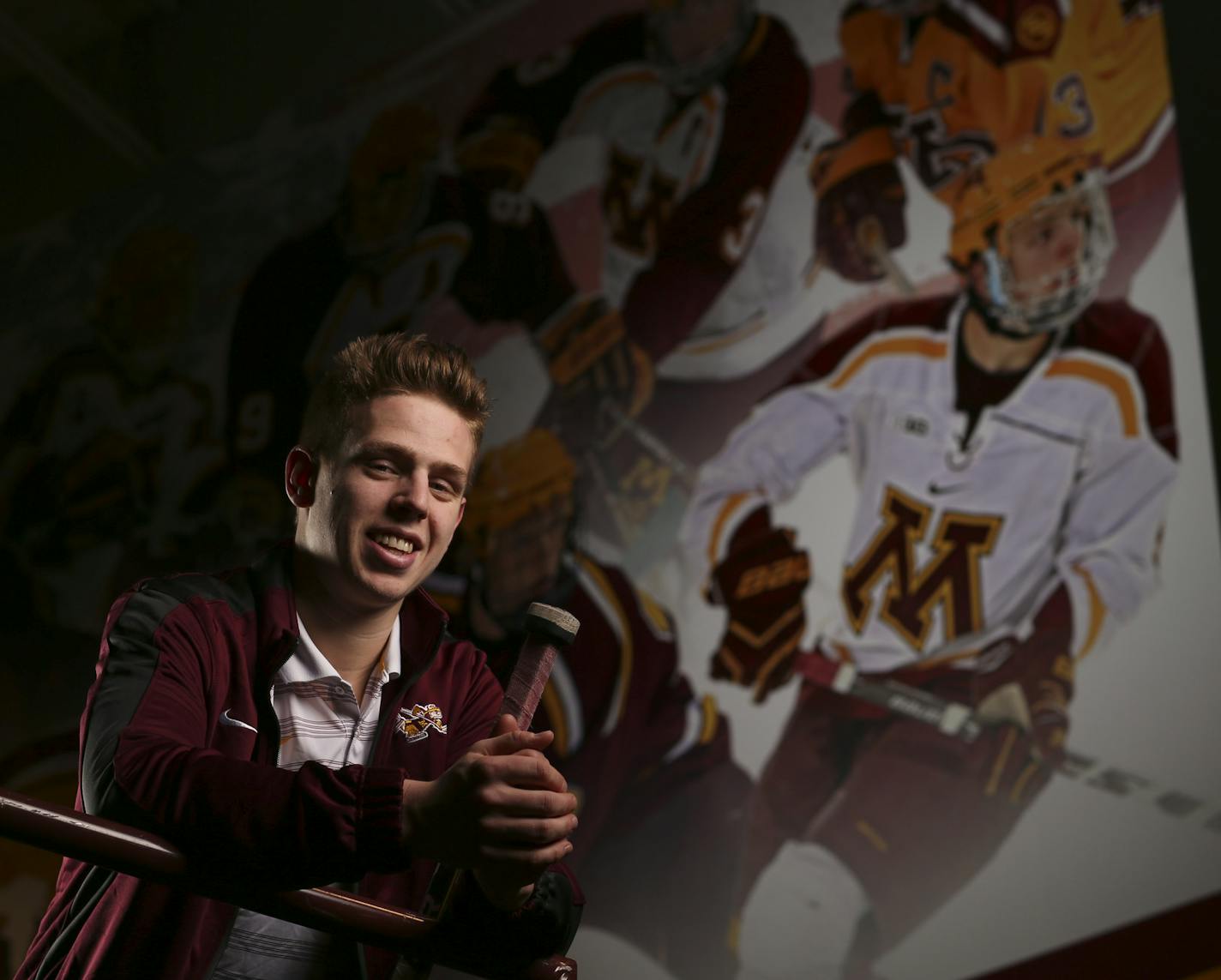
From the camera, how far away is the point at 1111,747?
1.85 meters

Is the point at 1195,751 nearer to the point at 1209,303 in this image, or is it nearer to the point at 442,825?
the point at 1209,303

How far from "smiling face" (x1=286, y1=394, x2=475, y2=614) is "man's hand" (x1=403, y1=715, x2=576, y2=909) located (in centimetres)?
19

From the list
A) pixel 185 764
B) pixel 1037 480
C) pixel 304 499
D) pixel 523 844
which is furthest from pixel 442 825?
pixel 1037 480

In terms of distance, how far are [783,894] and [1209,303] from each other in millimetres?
1252

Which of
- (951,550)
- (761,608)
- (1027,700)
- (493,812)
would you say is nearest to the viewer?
(493,812)

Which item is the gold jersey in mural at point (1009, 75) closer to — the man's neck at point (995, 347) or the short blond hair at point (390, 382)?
the man's neck at point (995, 347)

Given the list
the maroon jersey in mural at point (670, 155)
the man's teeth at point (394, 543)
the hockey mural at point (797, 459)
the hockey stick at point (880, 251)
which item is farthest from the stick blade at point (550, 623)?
the maroon jersey in mural at point (670, 155)

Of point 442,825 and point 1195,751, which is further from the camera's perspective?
point 1195,751

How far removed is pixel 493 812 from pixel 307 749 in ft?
0.73

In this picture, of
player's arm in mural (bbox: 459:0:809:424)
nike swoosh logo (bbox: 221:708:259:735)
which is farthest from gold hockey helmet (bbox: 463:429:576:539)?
nike swoosh logo (bbox: 221:708:259:735)

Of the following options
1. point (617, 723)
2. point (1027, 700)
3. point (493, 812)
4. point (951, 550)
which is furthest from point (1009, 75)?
point (493, 812)

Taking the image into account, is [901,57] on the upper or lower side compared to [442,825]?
upper

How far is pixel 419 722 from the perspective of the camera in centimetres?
84

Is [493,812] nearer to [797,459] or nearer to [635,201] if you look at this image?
[797,459]
